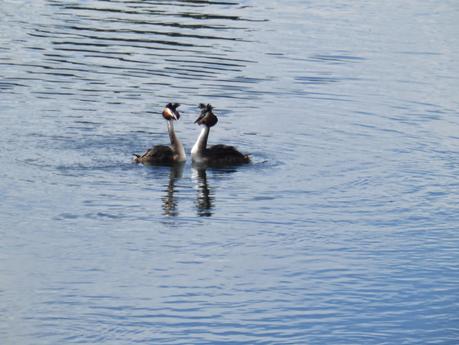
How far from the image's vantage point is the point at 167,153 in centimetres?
2122

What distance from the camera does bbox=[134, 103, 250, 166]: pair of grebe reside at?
69.3 feet

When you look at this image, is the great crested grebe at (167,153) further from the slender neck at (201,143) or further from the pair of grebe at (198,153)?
the slender neck at (201,143)

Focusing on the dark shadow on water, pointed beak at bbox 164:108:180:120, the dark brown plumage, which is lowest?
the dark shadow on water

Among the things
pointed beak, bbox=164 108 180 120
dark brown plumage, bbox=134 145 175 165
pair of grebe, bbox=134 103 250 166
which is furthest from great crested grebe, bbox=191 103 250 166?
dark brown plumage, bbox=134 145 175 165

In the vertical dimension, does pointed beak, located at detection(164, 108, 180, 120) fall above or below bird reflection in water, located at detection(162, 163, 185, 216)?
Answer: above

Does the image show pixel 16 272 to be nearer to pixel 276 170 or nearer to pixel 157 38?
pixel 276 170

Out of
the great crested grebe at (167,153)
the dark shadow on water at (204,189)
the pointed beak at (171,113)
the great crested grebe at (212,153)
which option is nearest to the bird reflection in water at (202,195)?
the dark shadow on water at (204,189)

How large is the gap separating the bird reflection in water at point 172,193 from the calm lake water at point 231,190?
0.22 ft

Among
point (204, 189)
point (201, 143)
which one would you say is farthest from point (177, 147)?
point (204, 189)

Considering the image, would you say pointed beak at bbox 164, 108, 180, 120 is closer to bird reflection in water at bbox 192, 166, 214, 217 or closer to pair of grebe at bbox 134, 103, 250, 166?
pair of grebe at bbox 134, 103, 250, 166

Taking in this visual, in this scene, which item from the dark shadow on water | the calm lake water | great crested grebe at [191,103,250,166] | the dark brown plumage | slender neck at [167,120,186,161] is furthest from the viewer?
slender neck at [167,120,186,161]

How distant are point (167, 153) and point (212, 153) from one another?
2.44ft

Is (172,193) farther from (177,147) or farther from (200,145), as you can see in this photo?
(200,145)

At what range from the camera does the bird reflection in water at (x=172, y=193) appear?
18.4m
